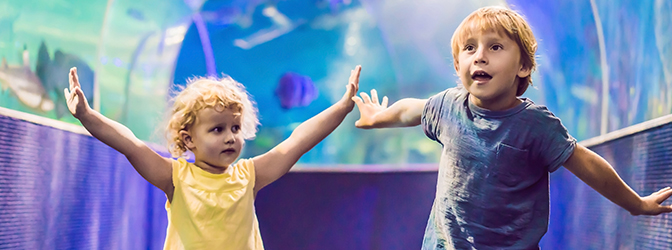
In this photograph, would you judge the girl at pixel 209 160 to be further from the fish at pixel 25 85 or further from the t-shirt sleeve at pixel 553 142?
the t-shirt sleeve at pixel 553 142

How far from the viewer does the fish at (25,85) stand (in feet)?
4.52

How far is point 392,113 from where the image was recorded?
4.61 feet

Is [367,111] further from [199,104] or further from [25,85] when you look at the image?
[25,85]

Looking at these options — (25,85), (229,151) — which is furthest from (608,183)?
(25,85)

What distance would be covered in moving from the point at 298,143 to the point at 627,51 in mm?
958

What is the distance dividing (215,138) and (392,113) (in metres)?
0.47

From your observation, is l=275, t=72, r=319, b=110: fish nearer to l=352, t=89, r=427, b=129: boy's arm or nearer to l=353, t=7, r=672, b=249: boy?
l=352, t=89, r=427, b=129: boy's arm

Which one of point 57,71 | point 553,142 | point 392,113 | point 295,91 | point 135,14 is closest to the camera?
point 553,142

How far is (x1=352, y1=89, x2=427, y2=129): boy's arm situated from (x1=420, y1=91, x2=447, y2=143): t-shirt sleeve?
34mm

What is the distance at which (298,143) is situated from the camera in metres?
1.38

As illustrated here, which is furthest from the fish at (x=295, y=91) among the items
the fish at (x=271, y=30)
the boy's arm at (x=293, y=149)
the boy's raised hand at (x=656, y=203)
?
the boy's raised hand at (x=656, y=203)

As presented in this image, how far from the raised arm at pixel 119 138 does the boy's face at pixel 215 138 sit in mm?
90

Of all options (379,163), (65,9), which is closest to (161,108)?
(65,9)

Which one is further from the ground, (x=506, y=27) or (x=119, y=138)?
(x=506, y=27)
